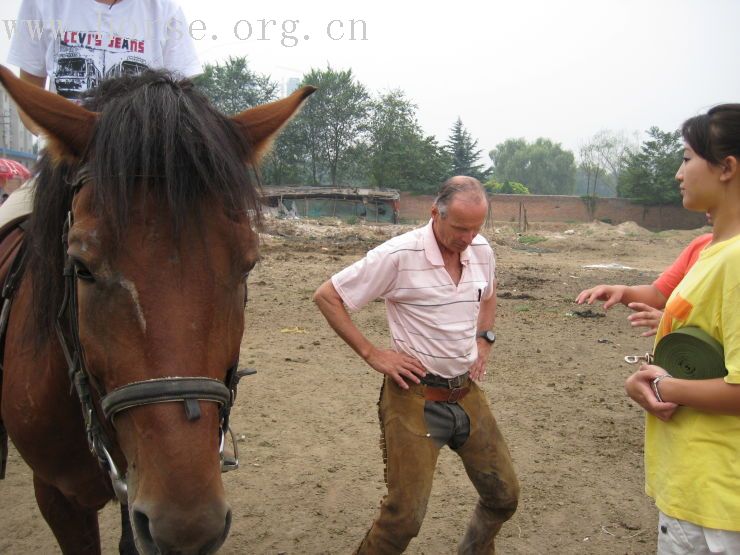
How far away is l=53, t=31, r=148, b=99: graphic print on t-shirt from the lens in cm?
327

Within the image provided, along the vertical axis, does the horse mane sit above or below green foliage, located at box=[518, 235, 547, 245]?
above

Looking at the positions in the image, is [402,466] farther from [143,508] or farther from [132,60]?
[132,60]

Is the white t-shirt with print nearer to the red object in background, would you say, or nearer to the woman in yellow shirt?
the woman in yellow shirt

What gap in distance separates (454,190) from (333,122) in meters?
52.4

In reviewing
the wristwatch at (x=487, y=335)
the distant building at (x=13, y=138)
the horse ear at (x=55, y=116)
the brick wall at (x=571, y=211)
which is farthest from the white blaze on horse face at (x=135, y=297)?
the brick wall at (x=571, y=211)

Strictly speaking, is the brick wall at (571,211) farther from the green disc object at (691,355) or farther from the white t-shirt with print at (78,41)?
the green disc object at (691,355)

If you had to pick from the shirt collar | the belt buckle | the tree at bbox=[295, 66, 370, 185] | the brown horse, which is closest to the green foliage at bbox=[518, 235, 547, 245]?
the shirt collar

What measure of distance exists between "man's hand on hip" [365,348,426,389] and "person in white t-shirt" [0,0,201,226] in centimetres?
186

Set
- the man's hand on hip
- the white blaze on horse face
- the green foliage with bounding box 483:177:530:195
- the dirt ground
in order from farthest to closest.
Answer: the green foliage with bounding box 483:177:530:195 < the dirt ground < the man's hand on hip < the white blaze on horse face

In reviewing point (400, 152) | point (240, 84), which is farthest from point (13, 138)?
point (400, 152)

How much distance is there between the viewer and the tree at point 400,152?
2068 inches

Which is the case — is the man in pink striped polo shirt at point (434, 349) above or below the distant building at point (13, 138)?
below

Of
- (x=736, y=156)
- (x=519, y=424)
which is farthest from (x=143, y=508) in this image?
(x=519, y=424)

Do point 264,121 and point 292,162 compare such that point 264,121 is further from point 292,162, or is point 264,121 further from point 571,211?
point 571,211
